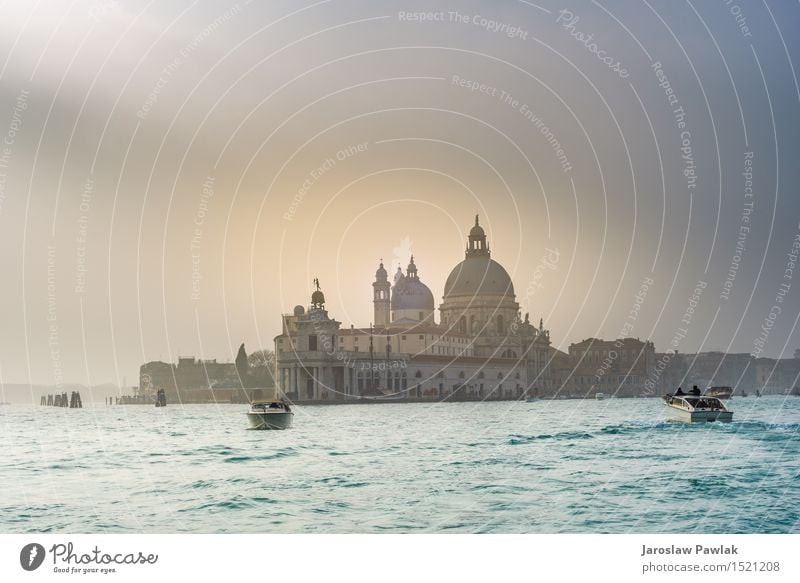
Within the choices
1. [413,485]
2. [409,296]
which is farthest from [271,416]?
[409,296]

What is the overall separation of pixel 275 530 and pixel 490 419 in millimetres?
42501

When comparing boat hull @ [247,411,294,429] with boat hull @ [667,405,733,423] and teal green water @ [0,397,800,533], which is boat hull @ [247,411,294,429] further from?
boat hull @ [667,405,733,423]

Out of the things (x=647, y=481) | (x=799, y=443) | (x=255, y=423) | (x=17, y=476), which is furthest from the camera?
(x=255, y=423)

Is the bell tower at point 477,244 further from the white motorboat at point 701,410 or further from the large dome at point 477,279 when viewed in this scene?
the white motorboat at point 701,410

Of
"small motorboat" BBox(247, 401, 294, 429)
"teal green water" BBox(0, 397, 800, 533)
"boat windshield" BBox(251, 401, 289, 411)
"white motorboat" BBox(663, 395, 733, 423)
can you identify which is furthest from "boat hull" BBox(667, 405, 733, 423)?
"boat windshield" BBox(251, 401, 289, 411)

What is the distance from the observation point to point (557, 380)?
123 m

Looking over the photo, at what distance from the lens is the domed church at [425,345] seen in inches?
3393

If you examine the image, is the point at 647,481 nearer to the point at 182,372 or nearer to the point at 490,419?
the point at 490,419

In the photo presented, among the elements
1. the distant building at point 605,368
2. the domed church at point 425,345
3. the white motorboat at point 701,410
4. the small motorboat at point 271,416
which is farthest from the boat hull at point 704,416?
the distant building at point 605,368

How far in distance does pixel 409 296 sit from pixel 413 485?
8814cm

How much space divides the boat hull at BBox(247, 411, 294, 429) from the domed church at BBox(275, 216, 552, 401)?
123 feet

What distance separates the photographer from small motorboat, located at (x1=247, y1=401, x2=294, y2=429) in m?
46.5
